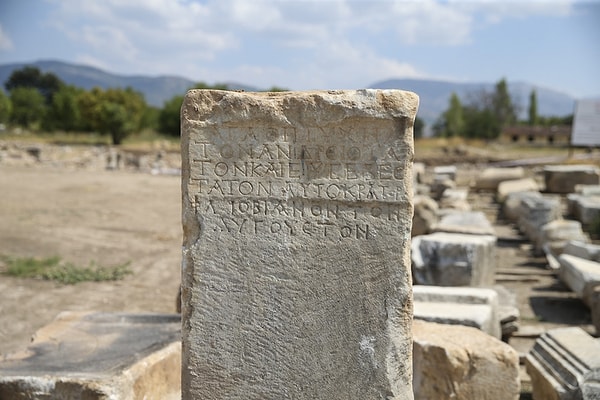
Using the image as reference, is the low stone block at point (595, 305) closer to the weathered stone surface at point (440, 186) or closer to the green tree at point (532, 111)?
the weathered stone surface at point (440, 186)

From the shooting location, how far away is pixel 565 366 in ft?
11.3

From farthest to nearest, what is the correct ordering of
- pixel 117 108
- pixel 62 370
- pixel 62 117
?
pixel 62 117
pixel 117 108
pixel 62 370

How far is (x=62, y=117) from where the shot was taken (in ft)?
152

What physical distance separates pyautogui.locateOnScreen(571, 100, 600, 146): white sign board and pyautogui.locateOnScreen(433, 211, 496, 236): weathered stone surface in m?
12.1

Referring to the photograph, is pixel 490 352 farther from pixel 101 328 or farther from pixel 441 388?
pixel 101 328

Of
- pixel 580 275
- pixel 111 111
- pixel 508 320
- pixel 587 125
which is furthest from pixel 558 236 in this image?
pixel 111 111

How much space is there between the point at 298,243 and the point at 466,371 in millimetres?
1421

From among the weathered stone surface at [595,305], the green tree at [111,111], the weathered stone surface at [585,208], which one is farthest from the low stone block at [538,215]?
the green tree at [111,111]

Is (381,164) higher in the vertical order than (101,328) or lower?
higher

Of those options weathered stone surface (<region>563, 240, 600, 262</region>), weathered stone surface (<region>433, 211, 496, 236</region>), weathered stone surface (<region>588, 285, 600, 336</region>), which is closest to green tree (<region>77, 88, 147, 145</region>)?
weathered stone surface (<region>433, 211, 496, 236</region>)

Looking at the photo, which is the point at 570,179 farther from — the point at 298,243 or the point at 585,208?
the point at 298,243

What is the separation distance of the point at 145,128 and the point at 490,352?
47514 mm

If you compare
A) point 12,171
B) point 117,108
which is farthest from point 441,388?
point 117,108

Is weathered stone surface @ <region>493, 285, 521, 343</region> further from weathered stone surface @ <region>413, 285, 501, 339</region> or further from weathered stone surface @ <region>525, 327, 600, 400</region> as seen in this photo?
weathered stone surface @ <region>525, 327, 600, 400</region>
